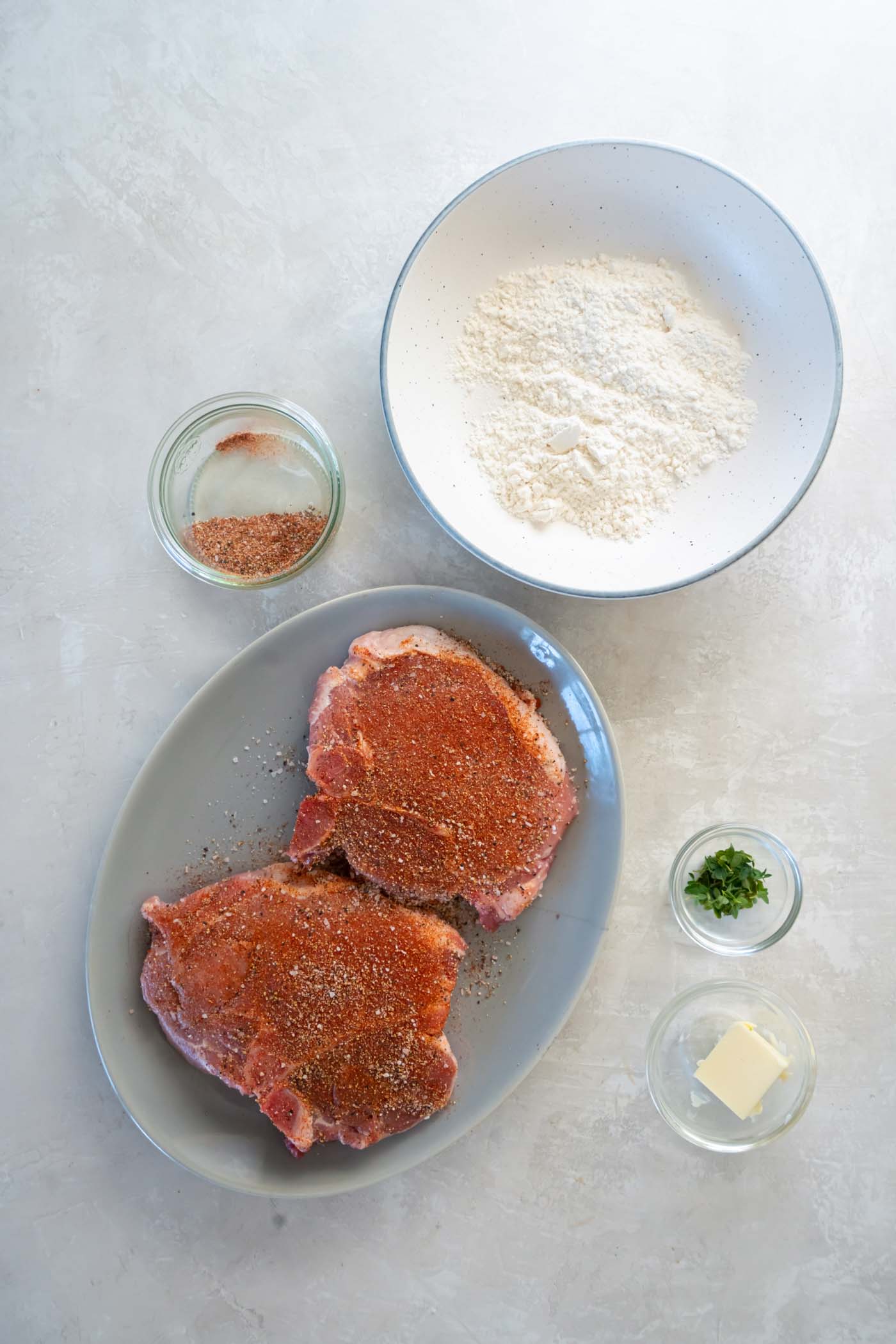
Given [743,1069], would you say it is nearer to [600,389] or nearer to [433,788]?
[433,788]

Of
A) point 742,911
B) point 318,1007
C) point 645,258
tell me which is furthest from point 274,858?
point 645,258

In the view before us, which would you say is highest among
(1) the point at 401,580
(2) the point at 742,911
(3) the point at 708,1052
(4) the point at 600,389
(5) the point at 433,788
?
(4) the point at 600,389

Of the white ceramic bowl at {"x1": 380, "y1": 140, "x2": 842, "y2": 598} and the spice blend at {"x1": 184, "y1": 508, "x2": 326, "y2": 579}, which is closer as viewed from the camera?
the white ceramic bowl at {"x1": 380, "y1": 140, "x2": 842, "y2": 598}

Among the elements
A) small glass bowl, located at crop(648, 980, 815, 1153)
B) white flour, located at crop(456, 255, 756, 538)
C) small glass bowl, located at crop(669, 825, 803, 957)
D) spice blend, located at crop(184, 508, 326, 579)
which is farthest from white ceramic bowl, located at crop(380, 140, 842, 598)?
small glass bowl, located at crop(648, 980, 815, 1153)

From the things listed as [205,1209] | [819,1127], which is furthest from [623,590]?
[205,1209]

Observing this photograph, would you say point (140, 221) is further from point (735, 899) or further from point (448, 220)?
point (735, 899)

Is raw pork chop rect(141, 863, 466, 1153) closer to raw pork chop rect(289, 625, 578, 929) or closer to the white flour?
raw pork chop rect(289, 625, 578, 929)
